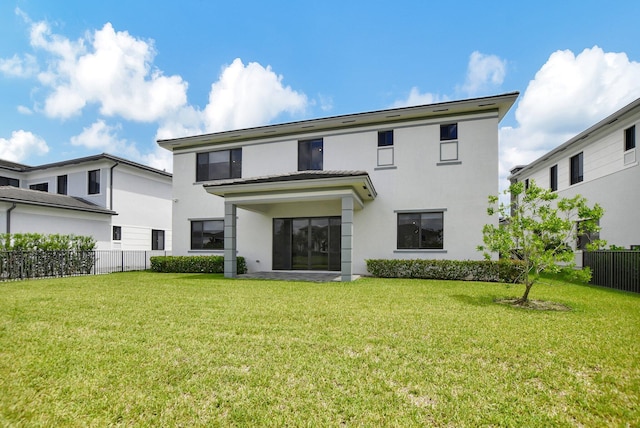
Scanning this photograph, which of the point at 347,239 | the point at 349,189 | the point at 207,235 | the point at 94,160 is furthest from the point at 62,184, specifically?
the point at 347,239

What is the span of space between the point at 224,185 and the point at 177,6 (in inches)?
289

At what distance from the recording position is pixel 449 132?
1323cm

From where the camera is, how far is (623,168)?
13156 millimetres

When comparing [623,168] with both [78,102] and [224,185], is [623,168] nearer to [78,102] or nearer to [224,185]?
[224,185]

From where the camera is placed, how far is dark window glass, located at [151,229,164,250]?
870 inches

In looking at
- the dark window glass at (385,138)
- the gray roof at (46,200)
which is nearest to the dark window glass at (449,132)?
the dark window glass at (385,138)

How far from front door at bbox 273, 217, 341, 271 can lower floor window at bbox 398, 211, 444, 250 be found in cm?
296

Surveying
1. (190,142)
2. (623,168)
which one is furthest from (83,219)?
(623,168)

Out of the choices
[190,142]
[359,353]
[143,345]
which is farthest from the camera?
[190,142]

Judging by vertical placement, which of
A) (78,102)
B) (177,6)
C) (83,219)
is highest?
(177,6)

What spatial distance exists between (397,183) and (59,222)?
61.1ft

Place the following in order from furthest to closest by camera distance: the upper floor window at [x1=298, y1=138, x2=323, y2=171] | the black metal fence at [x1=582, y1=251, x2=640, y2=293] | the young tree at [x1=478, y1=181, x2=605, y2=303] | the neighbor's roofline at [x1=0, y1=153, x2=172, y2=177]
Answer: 1. the neighbor's roofline at [x1=0, y1=153, x2=172, y2=177]
2. the upper floor window at [x1=298, y1=138, x2=323, y2=171]
3. the black metal fence at [x1=582, y1=251, x2=640, y2=293]
4. the young tree at [x1=478, y1=181, x2=605, y2=303]

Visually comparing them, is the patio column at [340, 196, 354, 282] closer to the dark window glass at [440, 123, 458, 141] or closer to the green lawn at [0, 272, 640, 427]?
the green lawn at [0, 272, 640, 427]

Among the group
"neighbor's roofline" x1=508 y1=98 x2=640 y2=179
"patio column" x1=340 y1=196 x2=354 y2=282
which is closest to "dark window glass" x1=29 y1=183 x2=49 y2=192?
"patio column" x1=340 y1=196 x2=354 y2=282
